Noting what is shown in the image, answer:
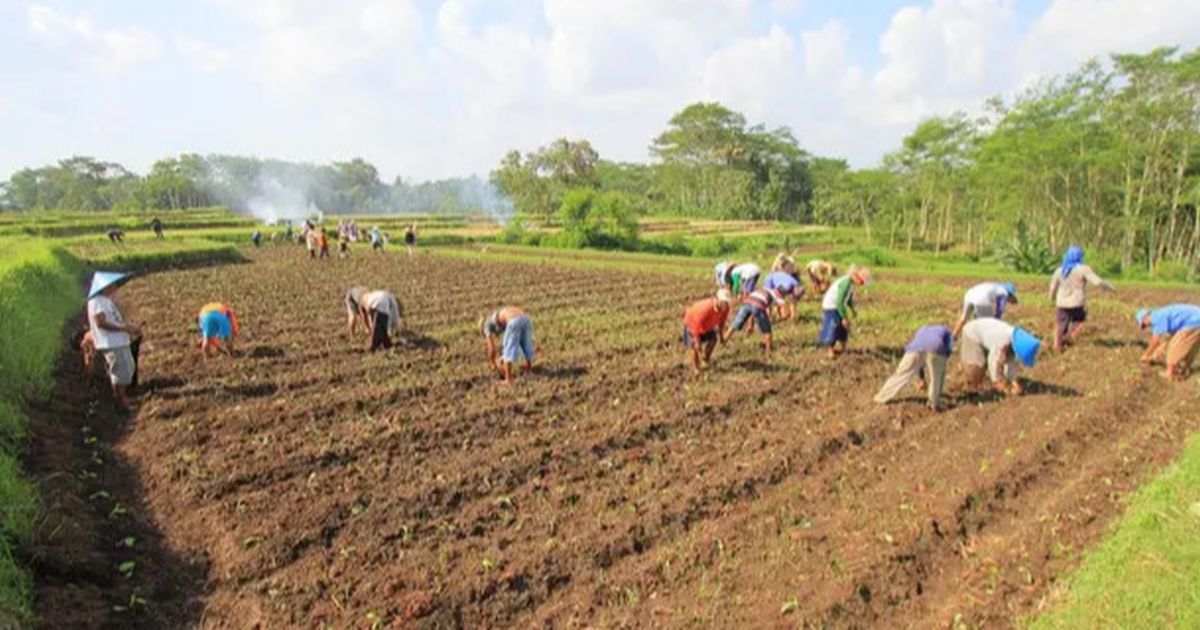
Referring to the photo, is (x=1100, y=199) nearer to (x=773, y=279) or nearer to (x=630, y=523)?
(x=773, y=279)

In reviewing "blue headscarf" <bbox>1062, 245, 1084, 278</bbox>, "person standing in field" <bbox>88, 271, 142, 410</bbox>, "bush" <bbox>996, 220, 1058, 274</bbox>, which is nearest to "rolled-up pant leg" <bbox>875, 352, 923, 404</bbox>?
"blue headscarf" <bbox>1062, 245, 1084, 278</bbox>

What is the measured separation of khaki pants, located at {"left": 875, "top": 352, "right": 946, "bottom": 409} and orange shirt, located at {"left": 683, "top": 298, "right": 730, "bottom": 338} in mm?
2277

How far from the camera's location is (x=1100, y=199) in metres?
29.7

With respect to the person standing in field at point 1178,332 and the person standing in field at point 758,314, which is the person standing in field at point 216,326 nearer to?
the person standing in field at point 758,314

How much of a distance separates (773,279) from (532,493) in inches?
312

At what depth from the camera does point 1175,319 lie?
909cm

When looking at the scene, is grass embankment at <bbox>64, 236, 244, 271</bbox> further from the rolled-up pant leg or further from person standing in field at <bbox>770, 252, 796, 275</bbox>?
the rolled-up pant leg

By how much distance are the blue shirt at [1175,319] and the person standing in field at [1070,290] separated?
45.6 inches

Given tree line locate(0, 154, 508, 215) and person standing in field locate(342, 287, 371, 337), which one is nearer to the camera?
person standing in field locate(342, 287, 371, 337)

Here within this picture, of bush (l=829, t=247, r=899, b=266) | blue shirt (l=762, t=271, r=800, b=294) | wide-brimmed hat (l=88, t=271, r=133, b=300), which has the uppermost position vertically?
wide-brimmed hat (l=88, t=271, r=133, b=300)

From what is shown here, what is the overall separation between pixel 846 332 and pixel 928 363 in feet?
8.77

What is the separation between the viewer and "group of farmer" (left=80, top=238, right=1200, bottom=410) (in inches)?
318

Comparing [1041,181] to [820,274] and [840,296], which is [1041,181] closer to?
[820,274]

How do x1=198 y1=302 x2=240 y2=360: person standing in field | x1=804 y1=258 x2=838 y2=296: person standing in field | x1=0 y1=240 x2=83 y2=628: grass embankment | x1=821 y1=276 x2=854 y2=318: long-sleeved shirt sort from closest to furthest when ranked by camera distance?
x1=0 y1=240 x2=83 y2=628: grass embankment, x1=821 y1=276 x2=854 y2=318: long-sleeved shirt, x1=198 y1=302 x2=240 y2=360: person standing in field, x1=804 y1=258 x2=838 y2=296: person standing in field
